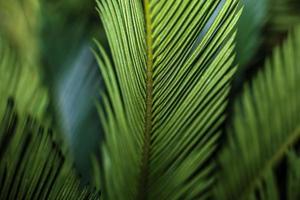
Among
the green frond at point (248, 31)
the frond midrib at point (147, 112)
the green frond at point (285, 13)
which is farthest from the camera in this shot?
the green frond at point (285, 13)

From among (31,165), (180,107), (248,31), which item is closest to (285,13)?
(248,31)

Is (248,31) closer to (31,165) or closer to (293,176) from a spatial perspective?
(293,176)

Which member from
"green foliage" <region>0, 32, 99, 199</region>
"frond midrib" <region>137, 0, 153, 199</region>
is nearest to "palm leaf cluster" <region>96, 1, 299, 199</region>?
"frond midrib" <region>137, 0, 153, 199</region>

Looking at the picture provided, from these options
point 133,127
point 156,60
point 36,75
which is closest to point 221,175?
point 133,127

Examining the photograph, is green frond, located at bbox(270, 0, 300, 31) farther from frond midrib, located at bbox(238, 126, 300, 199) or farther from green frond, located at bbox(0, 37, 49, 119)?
green frond, located at bbox(0, 37, 49, 119)

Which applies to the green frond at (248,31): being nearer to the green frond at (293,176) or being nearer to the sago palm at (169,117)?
the sago palm at (169,117)

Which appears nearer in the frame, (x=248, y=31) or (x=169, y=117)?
(x=169, y=117)

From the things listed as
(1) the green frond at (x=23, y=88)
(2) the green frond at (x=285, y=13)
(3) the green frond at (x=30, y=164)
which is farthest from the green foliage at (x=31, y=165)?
(2) the green frond at (x=285, y=13)

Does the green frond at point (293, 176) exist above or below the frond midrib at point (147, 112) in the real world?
below

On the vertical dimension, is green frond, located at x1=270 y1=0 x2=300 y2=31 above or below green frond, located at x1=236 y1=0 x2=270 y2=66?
below
